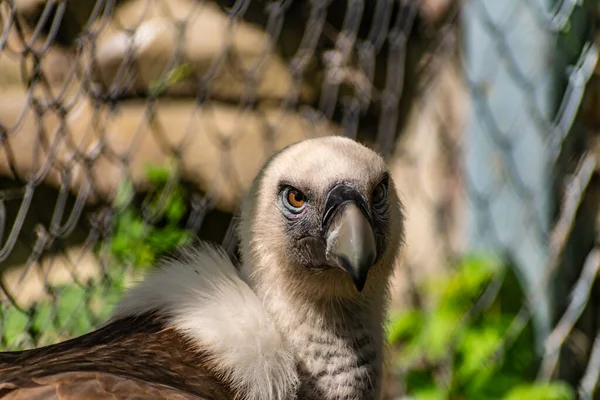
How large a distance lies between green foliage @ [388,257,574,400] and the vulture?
2.44ft

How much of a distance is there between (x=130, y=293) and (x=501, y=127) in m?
1.21

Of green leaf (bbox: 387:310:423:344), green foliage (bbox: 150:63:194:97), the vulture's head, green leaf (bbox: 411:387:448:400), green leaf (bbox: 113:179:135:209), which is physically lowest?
green leaf (bbox: 411:387:448:400)

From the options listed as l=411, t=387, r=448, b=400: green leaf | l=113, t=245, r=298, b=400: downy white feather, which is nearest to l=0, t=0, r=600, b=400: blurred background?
l=411, t=387, r=448, b=400: green leaf

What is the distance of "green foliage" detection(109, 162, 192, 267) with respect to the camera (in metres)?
2.07

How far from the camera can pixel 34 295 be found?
2.26 metres

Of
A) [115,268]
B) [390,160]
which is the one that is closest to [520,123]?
[390,160]

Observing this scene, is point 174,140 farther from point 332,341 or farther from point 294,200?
point 332,341

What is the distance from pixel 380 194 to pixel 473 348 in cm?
90

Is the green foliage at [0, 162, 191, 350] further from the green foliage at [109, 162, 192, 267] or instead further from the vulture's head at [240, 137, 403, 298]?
the vulture's head at [240, 137, 403, 298]

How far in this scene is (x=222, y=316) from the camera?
144 centimetres

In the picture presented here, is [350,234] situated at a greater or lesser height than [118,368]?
greater

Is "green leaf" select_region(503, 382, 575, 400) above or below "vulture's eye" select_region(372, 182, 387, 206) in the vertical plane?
below

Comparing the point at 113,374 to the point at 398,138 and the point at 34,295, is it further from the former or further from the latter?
the point at 398,138

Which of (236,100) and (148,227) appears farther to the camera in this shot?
(236,100)
